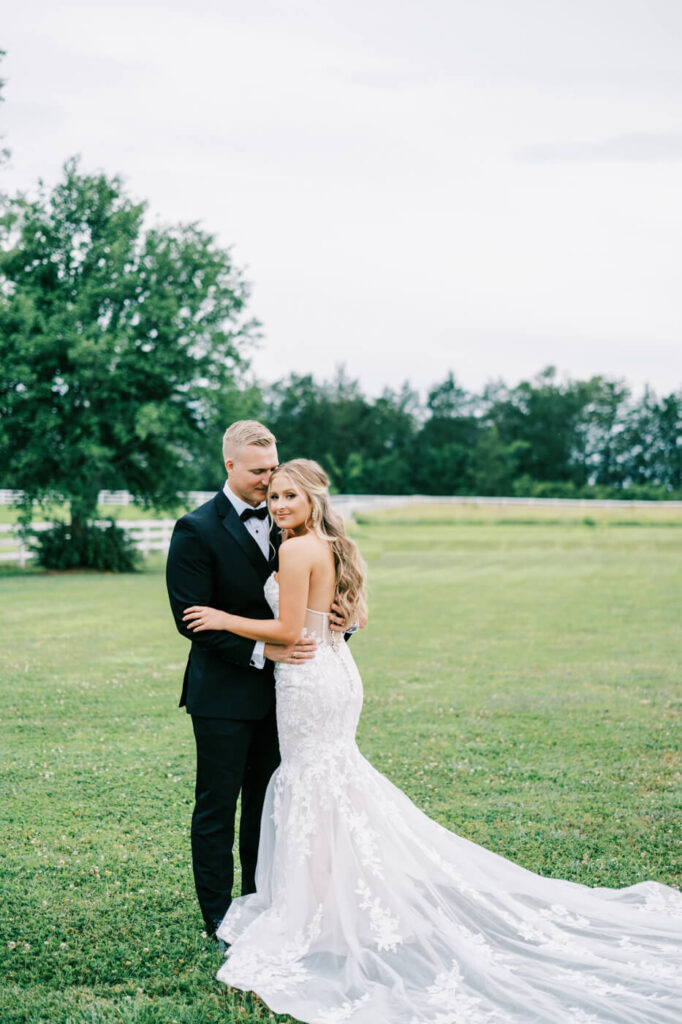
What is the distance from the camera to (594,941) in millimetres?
4387

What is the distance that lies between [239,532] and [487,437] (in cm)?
8554

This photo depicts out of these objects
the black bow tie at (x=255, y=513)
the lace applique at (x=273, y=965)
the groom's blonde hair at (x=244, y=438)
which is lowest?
the lace applique at (x=273, y=965)

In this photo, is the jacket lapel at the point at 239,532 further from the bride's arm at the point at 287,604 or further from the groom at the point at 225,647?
the bride's arm at the point at 287,604

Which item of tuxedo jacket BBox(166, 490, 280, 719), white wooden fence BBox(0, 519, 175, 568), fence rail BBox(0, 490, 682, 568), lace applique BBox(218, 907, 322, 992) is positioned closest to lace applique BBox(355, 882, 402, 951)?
lace applique BBox(218, 907, 322, 992)

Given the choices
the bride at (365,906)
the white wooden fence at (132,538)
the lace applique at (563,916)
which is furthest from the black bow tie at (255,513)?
the white wooden fence at (132,538)

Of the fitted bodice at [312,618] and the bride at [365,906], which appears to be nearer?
the bride at [365,906]

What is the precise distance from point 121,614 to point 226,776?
45.0ft

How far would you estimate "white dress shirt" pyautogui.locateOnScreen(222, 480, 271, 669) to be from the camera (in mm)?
4352

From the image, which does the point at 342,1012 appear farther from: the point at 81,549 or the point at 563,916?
the point at 81,549

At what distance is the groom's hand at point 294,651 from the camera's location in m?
4.40

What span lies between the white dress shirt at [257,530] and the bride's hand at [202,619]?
0.23 m

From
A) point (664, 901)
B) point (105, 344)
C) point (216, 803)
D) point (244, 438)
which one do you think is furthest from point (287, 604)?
point (105, 344)

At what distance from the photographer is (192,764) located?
25.4 ft

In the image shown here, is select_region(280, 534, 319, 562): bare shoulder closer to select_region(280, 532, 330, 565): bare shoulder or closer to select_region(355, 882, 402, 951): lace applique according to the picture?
select_region(280, 532, 330, 565): bare shoulder
